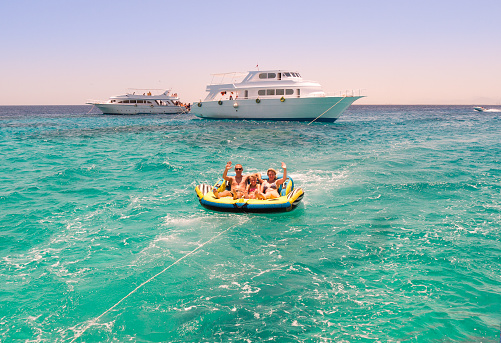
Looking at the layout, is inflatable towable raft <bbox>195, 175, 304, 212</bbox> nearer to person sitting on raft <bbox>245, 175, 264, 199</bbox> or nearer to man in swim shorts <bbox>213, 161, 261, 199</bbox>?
man in swim shorts <bbox>213, 161, 261, 199</bbox>

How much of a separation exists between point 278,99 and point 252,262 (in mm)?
38706

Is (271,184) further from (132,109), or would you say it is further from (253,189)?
(132,109)

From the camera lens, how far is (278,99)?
146 feet

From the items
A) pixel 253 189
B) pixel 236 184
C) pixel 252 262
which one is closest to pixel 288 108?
pixel 253 189

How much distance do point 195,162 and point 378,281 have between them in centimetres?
1479

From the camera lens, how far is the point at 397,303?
6.07 m

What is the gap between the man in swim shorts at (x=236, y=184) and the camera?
1056cm

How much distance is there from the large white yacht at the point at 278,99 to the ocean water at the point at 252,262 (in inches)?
1129

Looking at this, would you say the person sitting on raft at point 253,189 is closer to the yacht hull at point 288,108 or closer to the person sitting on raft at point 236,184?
the person sitting on raft at point 236,184

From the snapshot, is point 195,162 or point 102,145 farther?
point 102,145

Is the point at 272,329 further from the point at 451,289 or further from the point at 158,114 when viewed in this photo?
the point at 158,114

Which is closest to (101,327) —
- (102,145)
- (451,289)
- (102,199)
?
(451,289)

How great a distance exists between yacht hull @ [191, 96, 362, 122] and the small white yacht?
26172 mm

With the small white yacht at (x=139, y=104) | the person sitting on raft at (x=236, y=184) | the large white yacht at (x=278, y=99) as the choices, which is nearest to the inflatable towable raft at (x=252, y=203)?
the person sitting on raft at (x=236, y=184)
